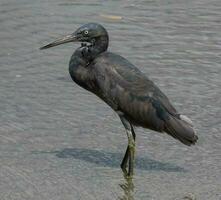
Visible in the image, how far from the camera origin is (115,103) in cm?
735

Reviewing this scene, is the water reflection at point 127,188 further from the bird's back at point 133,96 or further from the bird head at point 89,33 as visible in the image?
the bird head at point 89,33

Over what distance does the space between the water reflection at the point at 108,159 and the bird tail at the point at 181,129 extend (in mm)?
310

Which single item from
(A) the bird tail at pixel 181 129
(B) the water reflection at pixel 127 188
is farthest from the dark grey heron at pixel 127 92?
(B) the water reflection at pixel 127 188

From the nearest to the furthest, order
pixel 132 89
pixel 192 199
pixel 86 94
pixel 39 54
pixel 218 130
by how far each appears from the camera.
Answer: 1. pixel 192 199
2. pixel 132 89
3. pixel 218 130
4. pixel 86 94
5. pixel 39 54

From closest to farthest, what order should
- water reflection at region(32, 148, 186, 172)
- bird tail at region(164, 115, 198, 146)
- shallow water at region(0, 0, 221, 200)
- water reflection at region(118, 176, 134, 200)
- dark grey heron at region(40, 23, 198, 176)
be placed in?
water reflection at region(118, 176, 134, 200)
shallow water at region(0, 0, 221, 200)
bird tail at region(164, 115, 198, 146)
dark grey heron at region(40, 23, 198, 176)
water reflection at region(32, 148, 186, 172)

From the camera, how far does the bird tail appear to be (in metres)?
7.15

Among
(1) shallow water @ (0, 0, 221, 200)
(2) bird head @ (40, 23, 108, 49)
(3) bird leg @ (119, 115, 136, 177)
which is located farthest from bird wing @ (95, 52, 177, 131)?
(1) shallow water @ (0, 0, 221, 200)

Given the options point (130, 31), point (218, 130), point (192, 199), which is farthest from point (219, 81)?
point (192, 199)

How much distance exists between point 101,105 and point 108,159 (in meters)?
1.47

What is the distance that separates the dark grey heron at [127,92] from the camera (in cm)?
727

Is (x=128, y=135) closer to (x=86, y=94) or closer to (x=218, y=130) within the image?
(x=218, y=130)

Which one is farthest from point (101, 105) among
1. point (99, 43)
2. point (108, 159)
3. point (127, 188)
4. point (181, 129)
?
point (127, 188)

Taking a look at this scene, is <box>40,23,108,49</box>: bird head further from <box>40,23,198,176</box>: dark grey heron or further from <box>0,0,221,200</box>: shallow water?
<box>0,0,221,200</box>: shallow water

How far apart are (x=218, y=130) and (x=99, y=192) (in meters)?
1.81
